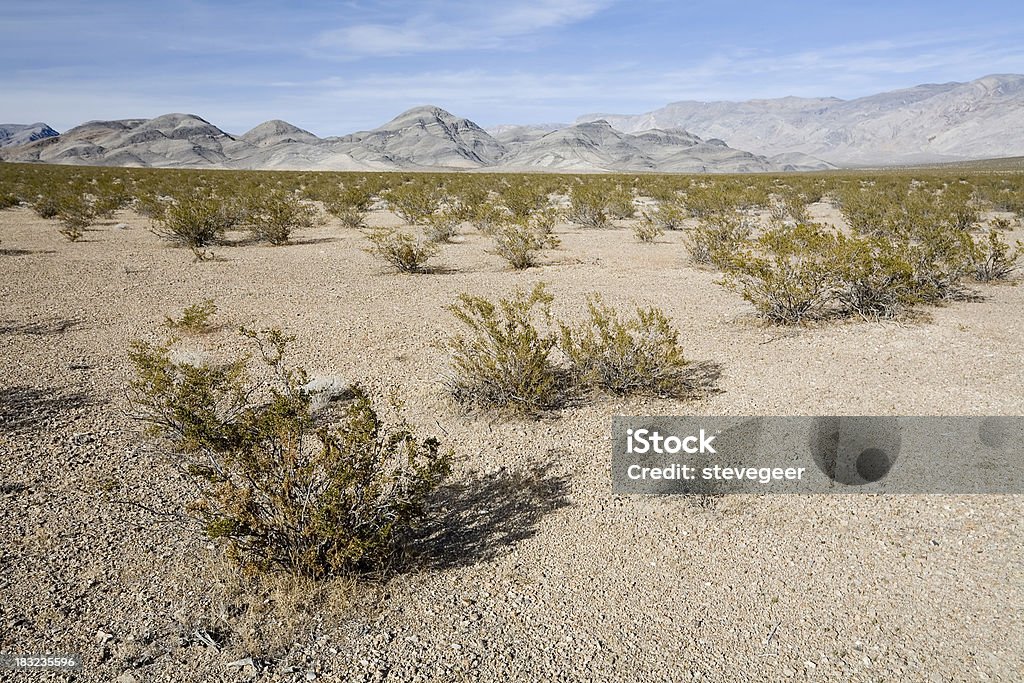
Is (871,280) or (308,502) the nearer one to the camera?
(308,502)

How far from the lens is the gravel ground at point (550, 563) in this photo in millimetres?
3553

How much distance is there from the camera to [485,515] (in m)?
5.05

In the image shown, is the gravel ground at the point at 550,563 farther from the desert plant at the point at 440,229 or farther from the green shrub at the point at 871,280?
the desert plant at the point at 440,229

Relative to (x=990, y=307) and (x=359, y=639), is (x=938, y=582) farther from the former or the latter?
(x=990, y=307)

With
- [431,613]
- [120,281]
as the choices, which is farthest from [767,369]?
[120,281]

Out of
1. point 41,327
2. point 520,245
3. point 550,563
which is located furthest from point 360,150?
point 550,563

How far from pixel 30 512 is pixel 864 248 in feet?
34.9

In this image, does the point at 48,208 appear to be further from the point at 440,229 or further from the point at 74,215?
the point at 440,229

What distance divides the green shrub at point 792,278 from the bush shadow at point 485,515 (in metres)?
5.49

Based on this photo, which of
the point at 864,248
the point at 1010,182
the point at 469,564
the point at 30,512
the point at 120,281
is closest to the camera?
the point at 469,564

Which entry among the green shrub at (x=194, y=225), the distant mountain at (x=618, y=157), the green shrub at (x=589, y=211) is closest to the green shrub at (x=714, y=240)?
the green shrub at (x=589, y=211)

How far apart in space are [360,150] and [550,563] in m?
163

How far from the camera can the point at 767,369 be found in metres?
7.58

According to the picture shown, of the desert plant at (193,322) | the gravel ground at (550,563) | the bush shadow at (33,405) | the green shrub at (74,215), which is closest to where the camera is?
the gravel ground at (550,563)
